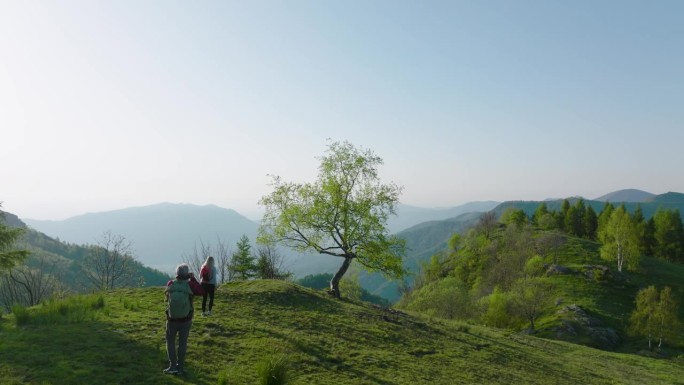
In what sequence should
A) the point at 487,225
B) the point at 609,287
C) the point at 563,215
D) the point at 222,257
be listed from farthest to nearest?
the point at 563,215
the point at 487,225
the point at 609,287
the point at 222,257

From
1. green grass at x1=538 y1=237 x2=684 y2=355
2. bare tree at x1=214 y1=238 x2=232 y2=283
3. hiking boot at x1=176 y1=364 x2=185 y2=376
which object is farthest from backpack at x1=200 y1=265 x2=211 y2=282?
green grass at x1=538 y1=237 x2=684 y2=355

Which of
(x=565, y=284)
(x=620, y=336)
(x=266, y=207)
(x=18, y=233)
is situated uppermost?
(x=266, y=207)

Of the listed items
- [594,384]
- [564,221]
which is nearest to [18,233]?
[594,384]

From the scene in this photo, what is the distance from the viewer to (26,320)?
1536cm

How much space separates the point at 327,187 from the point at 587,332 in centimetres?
5077

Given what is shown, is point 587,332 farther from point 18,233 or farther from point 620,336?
point 18,233

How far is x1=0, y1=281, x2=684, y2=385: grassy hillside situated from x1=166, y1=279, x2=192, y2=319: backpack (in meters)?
1.68

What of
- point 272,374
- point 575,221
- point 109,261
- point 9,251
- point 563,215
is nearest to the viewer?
point 272,374

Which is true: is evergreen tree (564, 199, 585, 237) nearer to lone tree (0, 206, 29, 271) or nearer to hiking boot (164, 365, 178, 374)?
lone tree (0, 206, 29, 271)

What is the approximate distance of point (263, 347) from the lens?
15312mm

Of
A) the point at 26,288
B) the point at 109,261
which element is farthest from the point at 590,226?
the point at 26,288

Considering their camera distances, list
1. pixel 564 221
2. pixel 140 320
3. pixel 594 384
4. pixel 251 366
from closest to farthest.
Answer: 1. pixel 251 366
2. pixel 140 320
3. pixel 594 384
4. pixel 564 221

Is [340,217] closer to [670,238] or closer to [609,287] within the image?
[609,287]

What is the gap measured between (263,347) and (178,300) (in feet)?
16.4
